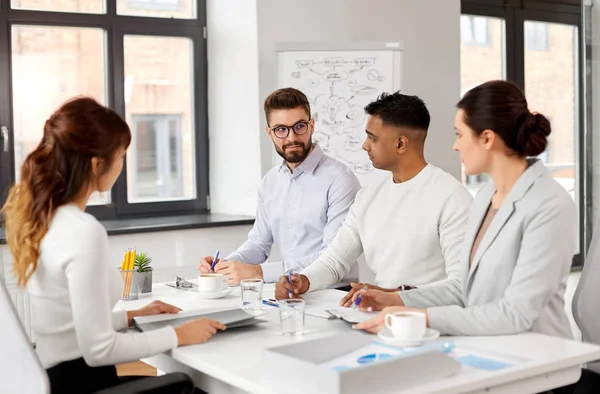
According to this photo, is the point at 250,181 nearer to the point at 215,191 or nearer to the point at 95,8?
the point at 215,191

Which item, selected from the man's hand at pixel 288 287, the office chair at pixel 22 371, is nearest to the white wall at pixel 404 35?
the man's hand at pixel 288 287

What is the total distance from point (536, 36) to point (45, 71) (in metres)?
4.08

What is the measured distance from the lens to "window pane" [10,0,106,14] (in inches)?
177

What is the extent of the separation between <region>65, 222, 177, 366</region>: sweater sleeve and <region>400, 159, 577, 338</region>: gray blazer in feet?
2.40

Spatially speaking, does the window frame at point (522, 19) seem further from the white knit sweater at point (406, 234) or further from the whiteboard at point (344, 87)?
the white knit sweater at point (406, 234)

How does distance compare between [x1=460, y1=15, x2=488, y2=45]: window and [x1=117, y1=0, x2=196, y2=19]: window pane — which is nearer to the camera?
[x1=117, y1=0, x2=196, y2=19]: window pane

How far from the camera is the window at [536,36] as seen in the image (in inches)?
261

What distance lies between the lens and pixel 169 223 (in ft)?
14.9

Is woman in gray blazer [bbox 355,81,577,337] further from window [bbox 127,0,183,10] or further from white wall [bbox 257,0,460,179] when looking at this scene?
window [bbox 127,0,183,10]

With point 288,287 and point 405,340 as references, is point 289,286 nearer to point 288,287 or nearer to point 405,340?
point 288,287

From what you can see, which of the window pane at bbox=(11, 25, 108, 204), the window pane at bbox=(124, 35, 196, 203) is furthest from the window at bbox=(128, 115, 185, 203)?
the window pane at bbox=(11, 25, 108, 204)

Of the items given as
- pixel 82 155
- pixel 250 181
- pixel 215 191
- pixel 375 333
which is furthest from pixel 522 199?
pixel 215 191

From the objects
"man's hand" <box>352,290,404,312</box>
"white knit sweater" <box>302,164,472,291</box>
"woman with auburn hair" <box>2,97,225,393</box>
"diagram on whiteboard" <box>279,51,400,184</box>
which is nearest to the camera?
"woman with auburn hair" <box>2,97,225,393</box>

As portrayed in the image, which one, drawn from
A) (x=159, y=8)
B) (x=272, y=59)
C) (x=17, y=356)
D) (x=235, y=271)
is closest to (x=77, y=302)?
(x=17, y=356)
